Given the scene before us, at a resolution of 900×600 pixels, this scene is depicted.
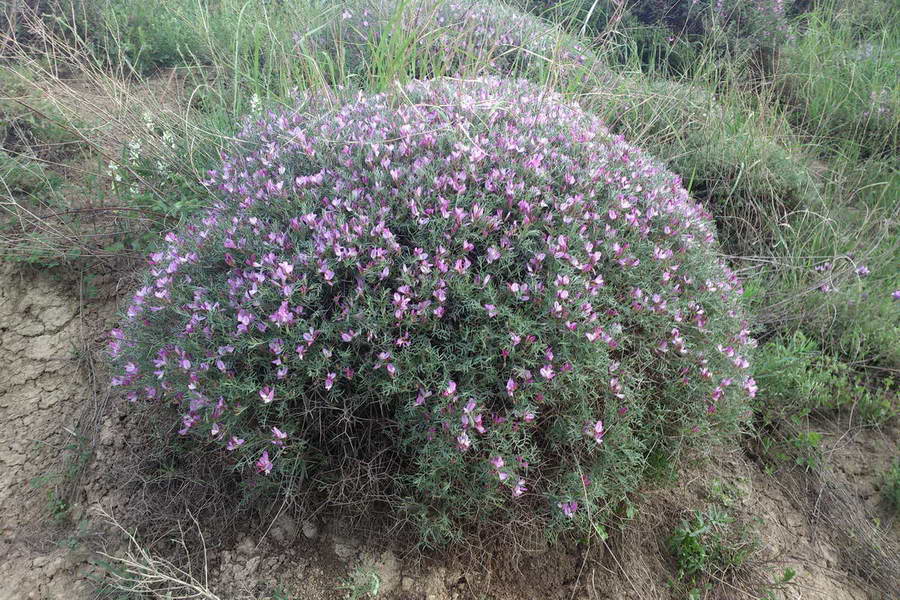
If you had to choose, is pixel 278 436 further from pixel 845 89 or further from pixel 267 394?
pixel 845 89

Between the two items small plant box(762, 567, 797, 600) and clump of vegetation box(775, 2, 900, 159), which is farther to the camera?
clump of vegetation box(775, 2, 900, 159)

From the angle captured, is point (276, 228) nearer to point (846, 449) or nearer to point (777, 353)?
point (777, 353)

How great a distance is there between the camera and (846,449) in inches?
108

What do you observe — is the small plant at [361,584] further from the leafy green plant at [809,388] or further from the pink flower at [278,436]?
the leafy green plant at [809,388]

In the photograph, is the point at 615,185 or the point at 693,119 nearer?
the point at 615,185

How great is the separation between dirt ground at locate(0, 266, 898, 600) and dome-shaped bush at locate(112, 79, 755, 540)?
216mm

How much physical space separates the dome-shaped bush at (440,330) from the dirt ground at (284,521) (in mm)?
216

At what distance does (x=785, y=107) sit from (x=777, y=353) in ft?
8.71

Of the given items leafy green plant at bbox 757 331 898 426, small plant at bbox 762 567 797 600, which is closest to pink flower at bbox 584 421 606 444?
small plant at bbox 762 567 797 600

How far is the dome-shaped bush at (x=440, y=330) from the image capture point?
1854 mm

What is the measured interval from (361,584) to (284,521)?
0.36 meters

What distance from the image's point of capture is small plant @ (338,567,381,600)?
6.34ft

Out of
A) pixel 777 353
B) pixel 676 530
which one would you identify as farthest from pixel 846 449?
pixel 676 530

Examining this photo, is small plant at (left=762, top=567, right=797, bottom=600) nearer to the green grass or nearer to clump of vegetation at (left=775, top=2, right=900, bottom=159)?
the green grass
